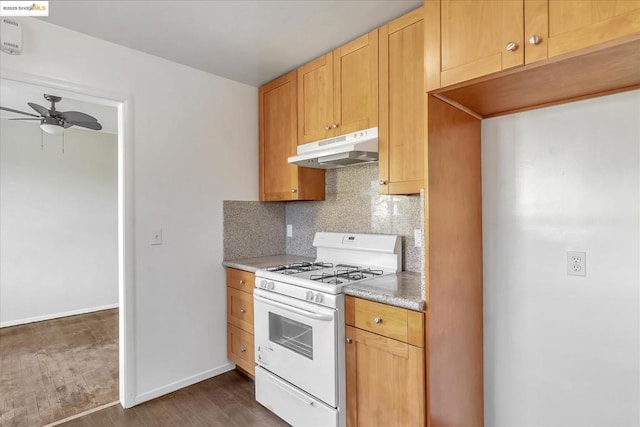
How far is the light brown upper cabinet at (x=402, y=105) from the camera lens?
73.7 inches

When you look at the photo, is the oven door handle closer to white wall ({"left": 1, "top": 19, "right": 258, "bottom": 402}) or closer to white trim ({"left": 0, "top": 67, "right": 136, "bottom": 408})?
white wall ({"left": 1, "top": 19, "right": 258, "bottom": 402})

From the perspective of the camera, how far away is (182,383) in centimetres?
257

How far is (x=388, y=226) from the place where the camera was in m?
2.39

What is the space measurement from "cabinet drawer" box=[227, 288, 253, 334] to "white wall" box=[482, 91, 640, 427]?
1584 millimetres

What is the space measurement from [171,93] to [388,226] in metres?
1.83

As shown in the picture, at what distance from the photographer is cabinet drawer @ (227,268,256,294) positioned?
8.41ft

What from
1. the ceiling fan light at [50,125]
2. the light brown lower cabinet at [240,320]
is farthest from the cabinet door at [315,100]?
the ceiling fan light at [50,125]

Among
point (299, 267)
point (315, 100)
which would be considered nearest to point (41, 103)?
point (315, 100)

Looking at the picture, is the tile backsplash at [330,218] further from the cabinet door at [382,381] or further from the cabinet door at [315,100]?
the cabinet door at [382,381]

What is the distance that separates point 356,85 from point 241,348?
2089 millimetres

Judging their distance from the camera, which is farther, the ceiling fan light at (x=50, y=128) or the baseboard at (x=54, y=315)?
the baseboard at (x=54, y=315)

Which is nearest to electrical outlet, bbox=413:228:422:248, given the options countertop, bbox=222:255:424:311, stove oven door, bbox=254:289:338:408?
countertop, bbox=222:255:424:311

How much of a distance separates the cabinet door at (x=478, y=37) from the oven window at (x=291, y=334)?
1.49m

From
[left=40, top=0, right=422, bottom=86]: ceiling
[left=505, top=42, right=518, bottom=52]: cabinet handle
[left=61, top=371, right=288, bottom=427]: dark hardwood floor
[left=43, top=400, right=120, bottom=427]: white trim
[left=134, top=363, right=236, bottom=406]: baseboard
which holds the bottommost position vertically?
[left=61, top=371, right=288, bottom=427]: dark hardwood floor
